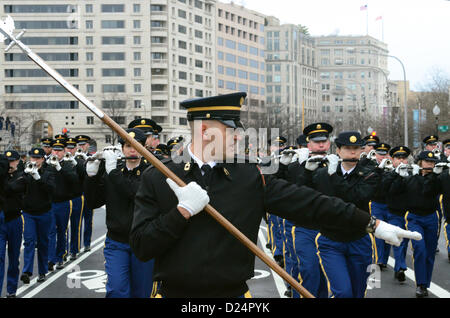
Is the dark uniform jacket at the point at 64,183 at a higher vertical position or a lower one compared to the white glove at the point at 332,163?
lower

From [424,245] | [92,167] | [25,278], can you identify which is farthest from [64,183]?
[424,245]

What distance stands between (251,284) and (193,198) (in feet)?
22.8

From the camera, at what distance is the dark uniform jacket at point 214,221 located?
382cm

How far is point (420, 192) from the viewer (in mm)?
10211

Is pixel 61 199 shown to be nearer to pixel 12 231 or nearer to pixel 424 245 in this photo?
pixel 12 231

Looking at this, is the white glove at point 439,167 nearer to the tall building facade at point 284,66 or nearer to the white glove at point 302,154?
the white glove at point 302,154

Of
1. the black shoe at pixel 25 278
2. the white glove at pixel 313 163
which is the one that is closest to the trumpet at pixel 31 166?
the black shoe at pixel 25 278

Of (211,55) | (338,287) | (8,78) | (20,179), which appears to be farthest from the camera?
(211,55)

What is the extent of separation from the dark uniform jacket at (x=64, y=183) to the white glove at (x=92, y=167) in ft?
15.1

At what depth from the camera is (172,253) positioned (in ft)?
12.7
